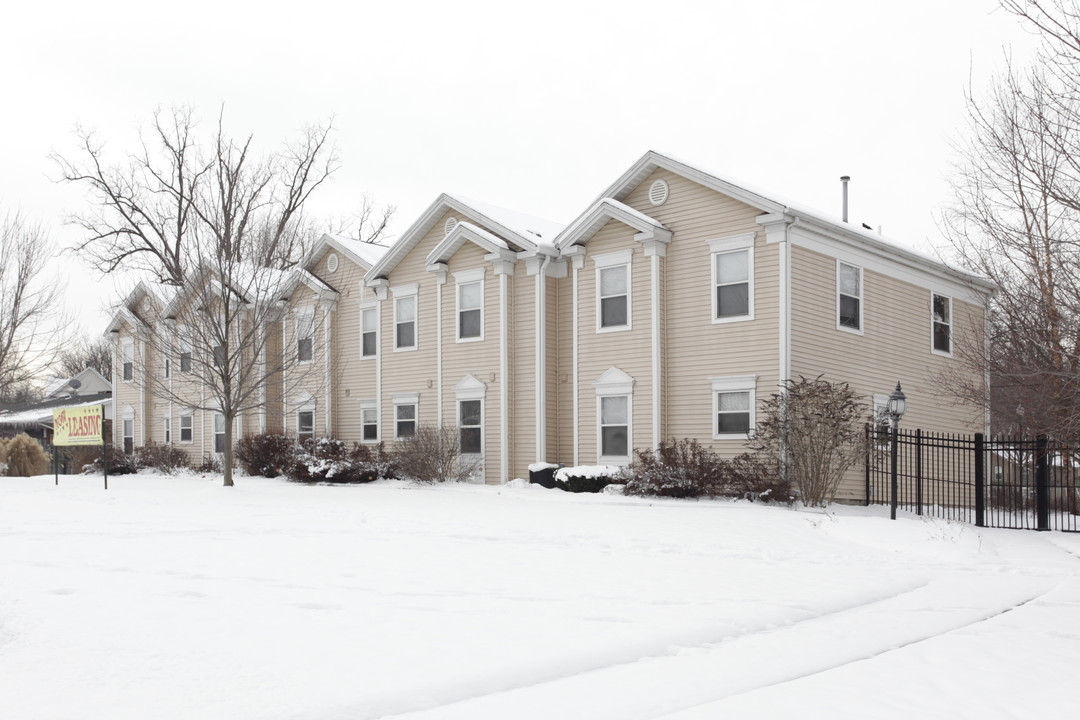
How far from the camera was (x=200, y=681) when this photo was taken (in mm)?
6133

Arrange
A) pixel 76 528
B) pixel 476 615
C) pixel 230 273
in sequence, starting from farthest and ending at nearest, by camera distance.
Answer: pixel 230 273
pixel 76 528
pixel 476 615

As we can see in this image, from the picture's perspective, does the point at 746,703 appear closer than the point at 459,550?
Yes

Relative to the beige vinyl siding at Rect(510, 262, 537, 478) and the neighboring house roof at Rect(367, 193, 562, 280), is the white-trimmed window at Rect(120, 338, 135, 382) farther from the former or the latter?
the beige vinyl siding at Rect(510, 262, 537, 478)

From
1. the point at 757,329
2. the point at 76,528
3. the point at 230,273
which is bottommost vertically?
the point at 76,528

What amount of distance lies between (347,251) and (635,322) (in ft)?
37.9

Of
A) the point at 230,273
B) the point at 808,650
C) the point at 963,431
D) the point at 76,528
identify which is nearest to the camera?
the point at 808,650

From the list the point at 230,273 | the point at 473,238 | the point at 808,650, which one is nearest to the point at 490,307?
the point at 473,238

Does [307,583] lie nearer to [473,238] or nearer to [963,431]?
[473,238]

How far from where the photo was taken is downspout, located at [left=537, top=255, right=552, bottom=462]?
23.8 metres

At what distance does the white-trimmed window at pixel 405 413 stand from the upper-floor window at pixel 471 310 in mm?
2605

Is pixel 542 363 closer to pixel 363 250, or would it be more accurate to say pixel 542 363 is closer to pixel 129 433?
pixel 363 250

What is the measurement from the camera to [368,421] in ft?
95.2

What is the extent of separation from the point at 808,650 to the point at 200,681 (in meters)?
4.66

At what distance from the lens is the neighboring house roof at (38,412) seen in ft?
160
